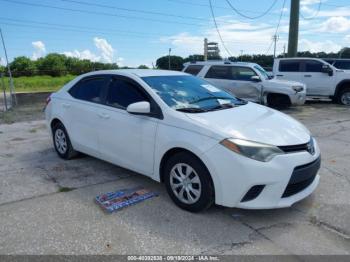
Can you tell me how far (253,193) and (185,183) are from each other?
2.47 feet

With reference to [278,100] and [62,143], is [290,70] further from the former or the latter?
[62,143]

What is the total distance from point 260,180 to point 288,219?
2.29ft

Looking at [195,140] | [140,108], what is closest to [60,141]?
[140,108]

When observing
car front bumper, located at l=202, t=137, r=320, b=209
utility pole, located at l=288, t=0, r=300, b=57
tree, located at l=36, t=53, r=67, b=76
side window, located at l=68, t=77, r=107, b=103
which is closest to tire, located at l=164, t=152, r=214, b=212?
car front bumper, located at l=202, t=137, r=320, b=209

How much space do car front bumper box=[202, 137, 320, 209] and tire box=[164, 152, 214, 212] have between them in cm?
11

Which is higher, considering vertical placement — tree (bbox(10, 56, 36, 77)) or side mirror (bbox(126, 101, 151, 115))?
side mirror (bbox(126, 101, 151, 115))

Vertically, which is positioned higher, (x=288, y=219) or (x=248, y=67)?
(x=248, y=67)

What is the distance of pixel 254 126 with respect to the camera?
12.6 feet

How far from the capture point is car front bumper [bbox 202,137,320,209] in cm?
343

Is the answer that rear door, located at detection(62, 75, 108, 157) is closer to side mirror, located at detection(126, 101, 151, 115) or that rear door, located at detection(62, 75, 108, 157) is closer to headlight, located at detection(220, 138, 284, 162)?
side mirror, located at detection(126, 101, 151, 115)

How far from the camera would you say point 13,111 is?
1290 centimetres

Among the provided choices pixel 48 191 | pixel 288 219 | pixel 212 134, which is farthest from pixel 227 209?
pixel 48 191

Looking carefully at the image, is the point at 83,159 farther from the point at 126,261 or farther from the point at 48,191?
the point at 126,261

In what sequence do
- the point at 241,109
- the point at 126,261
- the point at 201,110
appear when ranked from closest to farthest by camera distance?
the point at 126,261
the point at 201,110
the point at 241,109
